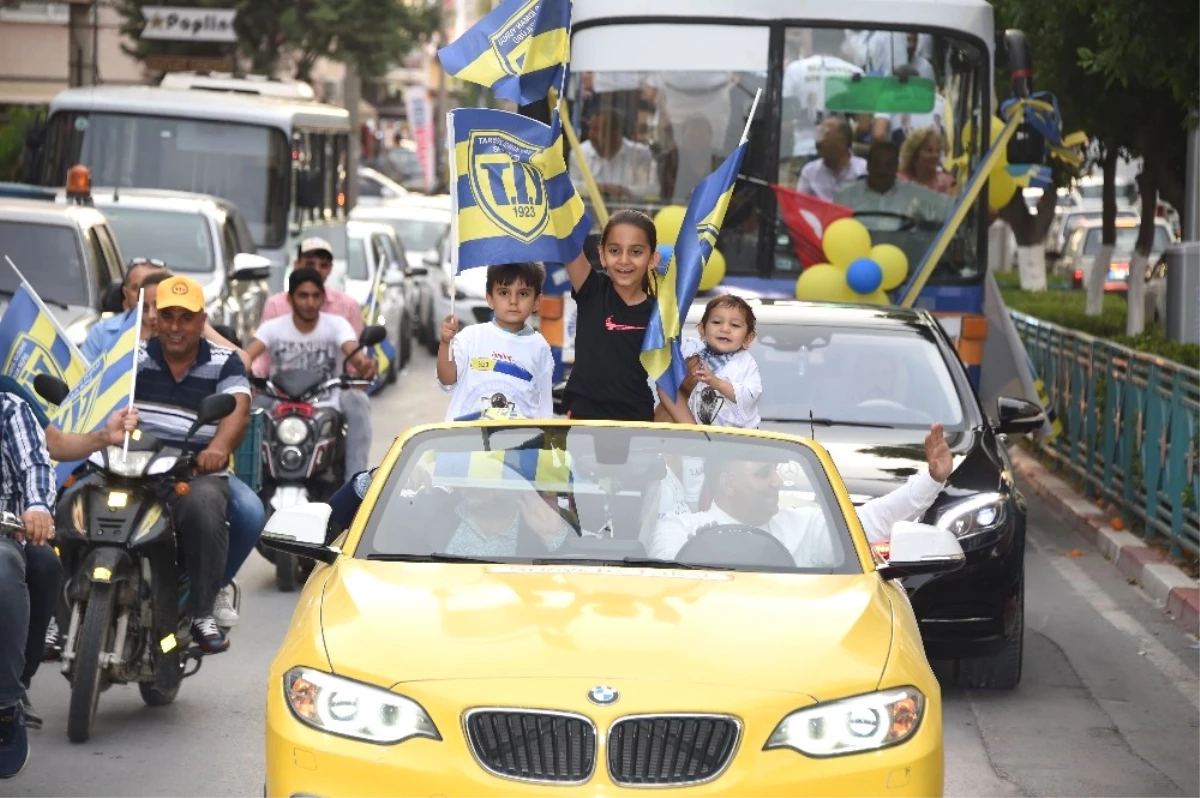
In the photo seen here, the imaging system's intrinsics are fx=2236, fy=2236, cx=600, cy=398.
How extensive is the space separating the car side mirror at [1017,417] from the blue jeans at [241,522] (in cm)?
358

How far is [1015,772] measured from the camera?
7852mm

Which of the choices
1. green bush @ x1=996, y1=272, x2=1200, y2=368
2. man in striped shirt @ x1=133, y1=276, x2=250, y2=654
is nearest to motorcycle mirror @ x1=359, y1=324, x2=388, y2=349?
man in striped shirt @ x1=133, y1=276, x2=250, y2=654

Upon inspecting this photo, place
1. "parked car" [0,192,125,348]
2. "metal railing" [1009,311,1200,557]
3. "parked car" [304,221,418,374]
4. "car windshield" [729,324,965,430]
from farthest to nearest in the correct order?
"parked car" [304,221,418,374] → "parked car" [0,192,125,348] → "metal railing" [1009,311,1200,557] → "car windshield" [729,324,965,430]

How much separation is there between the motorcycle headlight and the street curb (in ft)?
17.7

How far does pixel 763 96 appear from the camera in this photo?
15.2 meters

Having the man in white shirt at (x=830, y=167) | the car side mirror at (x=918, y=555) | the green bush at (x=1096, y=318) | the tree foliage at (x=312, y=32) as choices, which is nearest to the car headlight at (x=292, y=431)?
the man in white shirt at (x=830, y=167)

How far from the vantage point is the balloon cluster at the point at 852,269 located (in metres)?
14.8

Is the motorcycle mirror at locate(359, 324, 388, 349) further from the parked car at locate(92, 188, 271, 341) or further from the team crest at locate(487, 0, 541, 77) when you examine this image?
the parked car at locate(92, 188, 271, 341)

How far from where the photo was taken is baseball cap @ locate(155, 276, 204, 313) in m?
8.15

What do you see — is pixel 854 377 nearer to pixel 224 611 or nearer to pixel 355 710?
pixel 224 611

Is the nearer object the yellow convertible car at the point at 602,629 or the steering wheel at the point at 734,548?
the yellow convertible car at the point at 602,629

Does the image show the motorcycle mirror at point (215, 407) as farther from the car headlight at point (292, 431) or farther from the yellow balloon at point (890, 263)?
the yellow balloon at point (890, 263)

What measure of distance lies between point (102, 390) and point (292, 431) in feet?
12.5

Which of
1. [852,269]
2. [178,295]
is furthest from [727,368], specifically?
[852,269]
